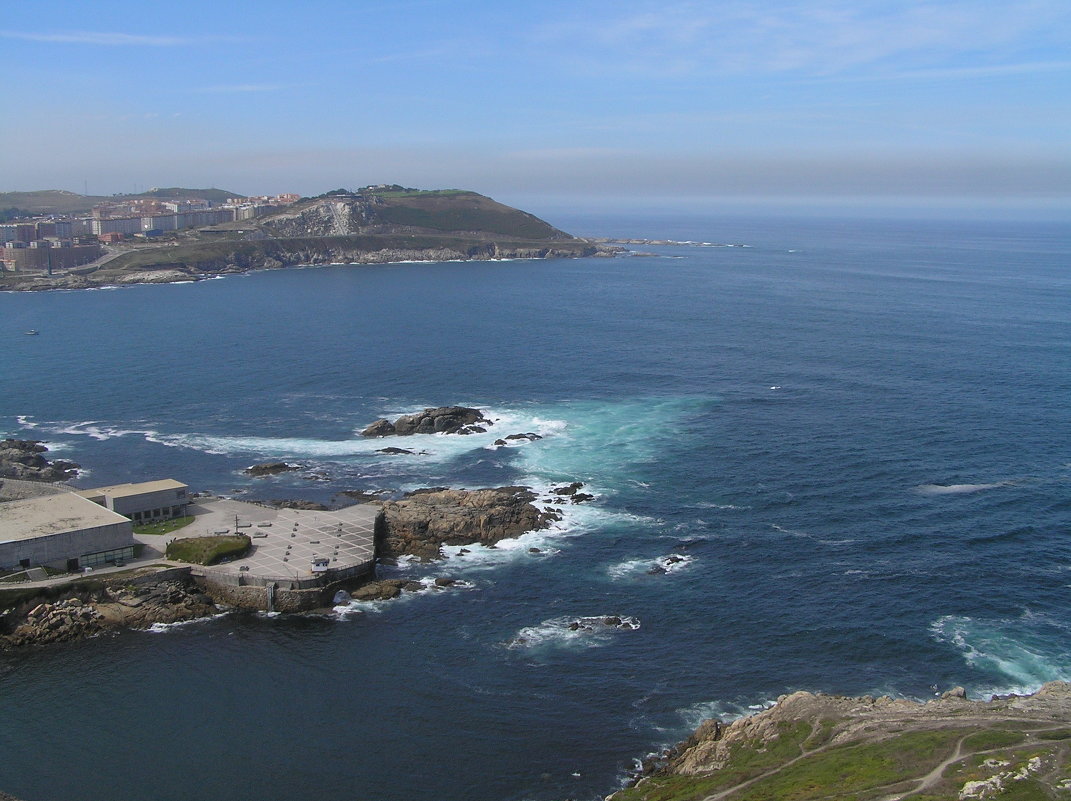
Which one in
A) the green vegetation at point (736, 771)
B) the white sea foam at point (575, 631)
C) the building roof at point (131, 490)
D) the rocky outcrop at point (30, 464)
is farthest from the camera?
the rocky outcrop at point (30, 464)

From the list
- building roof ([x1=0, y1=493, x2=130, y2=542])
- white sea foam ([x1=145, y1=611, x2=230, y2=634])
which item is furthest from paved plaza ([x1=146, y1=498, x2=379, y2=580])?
building roof ([x1=0, y1=493, x2=130, y2=542])

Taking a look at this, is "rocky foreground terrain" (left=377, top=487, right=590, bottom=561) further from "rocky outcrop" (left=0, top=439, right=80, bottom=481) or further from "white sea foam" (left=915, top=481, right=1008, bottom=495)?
"rocky outcrop" (left=0, top=439, right=80, bottom=481)

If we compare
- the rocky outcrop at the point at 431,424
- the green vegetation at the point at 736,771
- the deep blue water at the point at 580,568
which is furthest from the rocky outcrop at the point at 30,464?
the green vegetation at the point at 736,771

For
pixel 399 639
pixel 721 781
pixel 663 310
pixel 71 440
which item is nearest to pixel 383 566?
pixel 399 639

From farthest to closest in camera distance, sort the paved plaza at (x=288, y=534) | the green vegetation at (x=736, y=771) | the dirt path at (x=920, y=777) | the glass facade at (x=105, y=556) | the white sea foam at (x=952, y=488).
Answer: the white sea foam at (x=952, y=488) → the paved plaza at (x=288, y=534) → the glass facade at (x=105, y=556) → the green vegetation at (x=736, y=771) → the dirt path at (x=920, y=777)

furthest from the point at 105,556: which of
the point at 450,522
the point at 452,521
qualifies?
the point at 452,521

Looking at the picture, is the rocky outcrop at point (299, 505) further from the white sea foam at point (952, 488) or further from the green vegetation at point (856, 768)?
the white sea foam at point (952, 488)
